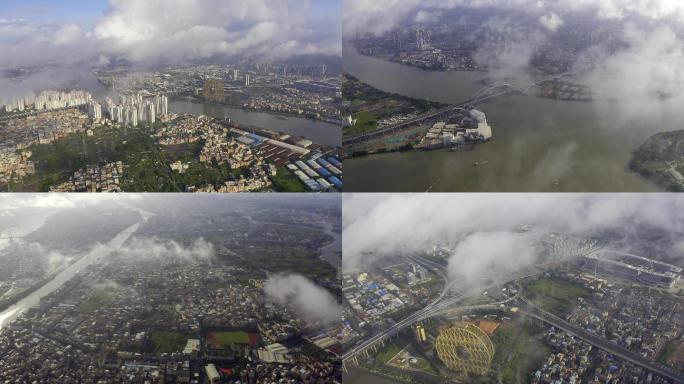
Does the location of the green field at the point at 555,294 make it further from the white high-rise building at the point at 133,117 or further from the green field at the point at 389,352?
the white high-rise building at the point at 133,117

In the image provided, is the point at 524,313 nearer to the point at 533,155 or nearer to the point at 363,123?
the point at 533,155

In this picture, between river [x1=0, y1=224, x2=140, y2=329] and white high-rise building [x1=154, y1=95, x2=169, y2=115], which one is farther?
white high-rise building [x1=154, y1=95, x2=169, y2=115]

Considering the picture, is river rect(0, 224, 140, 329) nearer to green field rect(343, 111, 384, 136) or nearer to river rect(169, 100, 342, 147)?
river rect(169, 100, 342, 147)

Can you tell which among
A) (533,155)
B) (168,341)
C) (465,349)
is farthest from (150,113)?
(465,349)

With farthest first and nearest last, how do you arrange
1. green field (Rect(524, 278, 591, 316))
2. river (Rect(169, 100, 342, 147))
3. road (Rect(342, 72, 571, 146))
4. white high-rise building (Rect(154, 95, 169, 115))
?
white high-rise building (Rect(154, 95, 169, 115))
river (Rect(169, 100, 342, 147))
road (Rect(342, 72, 571, 146))
green field (Rect(524, 278, 591, 316))

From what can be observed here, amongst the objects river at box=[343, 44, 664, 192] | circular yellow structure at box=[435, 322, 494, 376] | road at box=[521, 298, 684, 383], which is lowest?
circular yellow structure at box=[435, 322, 494, 376]

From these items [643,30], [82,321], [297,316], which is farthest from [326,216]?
[643,30]

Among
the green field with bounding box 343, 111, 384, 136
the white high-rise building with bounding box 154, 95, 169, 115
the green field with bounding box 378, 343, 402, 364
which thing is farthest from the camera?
the white high-rise building with bounding box 154, 95, 169, 115

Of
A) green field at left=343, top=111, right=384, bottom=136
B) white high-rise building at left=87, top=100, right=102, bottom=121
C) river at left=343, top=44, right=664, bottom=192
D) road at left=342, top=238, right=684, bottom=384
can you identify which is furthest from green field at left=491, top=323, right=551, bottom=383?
white high-rise building at left=87, top=100, right=102, bottom=121
